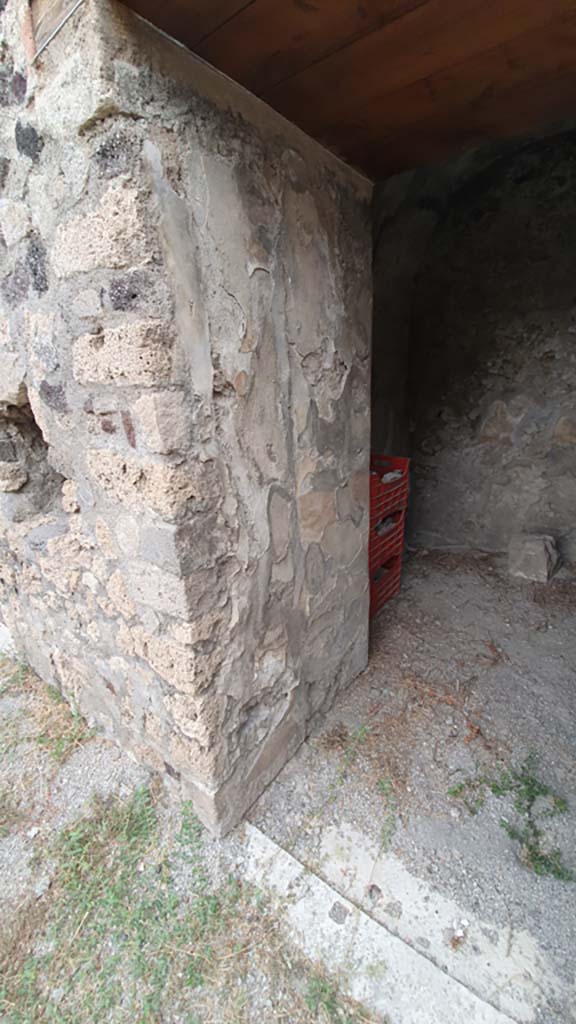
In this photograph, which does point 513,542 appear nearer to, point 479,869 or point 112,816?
point 479,869

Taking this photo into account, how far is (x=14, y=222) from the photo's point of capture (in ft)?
3.38

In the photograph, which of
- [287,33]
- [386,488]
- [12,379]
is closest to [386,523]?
[386,488]

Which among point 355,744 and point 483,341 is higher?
point 483,341

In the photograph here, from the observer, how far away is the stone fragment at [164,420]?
884 mm

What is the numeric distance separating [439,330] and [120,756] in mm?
2709

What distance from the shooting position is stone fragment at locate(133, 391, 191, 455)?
88 cm

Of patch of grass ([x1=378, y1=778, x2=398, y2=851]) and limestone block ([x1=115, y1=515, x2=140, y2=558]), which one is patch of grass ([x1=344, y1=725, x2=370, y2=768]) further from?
limestone block ([x1=115, y1=515, x2=140, y2=558])

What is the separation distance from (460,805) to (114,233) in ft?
5.38

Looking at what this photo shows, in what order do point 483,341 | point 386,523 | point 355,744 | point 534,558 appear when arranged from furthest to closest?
point 483,341 → point 534,558 → point 386,523 → point 355,744

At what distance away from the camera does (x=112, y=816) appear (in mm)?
1308

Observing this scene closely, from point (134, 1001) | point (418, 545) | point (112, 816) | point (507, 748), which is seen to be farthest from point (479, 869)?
point (418, 545)

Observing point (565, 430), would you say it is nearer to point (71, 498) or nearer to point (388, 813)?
A: point (388, 813)

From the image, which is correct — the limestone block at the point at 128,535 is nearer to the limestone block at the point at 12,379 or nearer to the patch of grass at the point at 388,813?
the limestone block at the point at 12,379

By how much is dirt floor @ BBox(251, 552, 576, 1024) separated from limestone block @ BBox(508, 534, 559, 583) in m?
0.47
